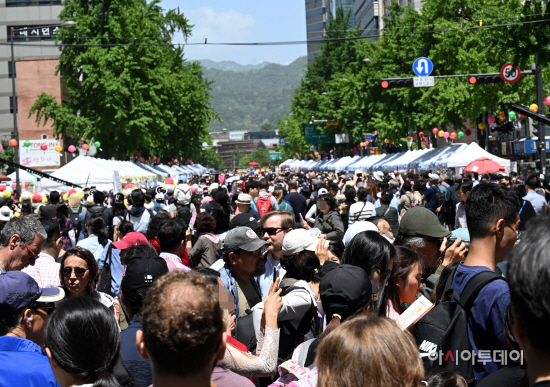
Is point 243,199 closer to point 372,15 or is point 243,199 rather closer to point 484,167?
point 484,167

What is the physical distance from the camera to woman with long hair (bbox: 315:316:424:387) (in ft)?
7.07

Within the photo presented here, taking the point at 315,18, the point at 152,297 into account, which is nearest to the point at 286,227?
the point at 152,297

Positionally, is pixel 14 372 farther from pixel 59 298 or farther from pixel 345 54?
pixel 345 54

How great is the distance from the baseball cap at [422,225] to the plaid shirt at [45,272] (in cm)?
314

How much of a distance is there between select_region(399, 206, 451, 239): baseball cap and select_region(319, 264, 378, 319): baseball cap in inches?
75.4

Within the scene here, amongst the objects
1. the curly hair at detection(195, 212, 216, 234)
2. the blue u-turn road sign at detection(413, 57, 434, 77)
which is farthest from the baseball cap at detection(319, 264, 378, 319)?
the blue u-turn road sign at detection(413, 57, 434, 77)

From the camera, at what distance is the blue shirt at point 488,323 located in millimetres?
3064

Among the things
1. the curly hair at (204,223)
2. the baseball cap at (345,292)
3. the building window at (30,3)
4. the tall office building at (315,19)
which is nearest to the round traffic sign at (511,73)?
the curly hair at (204,223)

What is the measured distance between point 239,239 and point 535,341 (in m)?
3.54

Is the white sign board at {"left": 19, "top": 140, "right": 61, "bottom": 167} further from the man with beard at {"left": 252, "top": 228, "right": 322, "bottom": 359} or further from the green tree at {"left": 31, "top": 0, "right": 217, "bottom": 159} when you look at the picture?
the man with beard at {"left": 252, "top": 228, "right": 322, "bottom": 359}

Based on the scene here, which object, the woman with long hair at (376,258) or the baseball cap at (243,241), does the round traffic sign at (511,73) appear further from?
the woman with long hair at (376,258)

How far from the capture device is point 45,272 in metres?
5.80

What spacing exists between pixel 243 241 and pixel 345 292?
1.93 metres

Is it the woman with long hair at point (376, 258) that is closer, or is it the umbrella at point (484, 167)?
the woman with long hair at point (376, 258)
